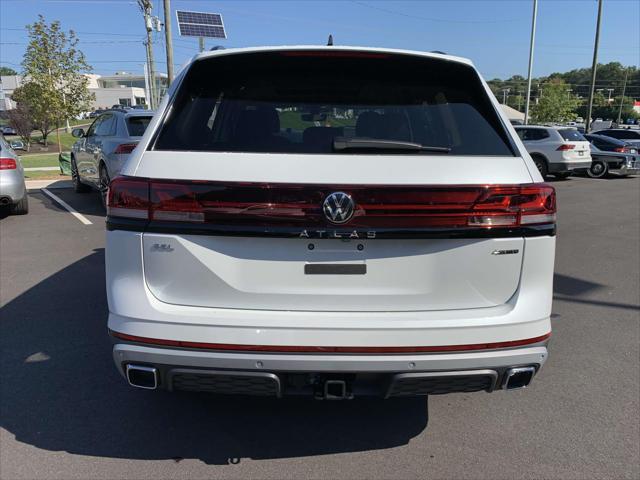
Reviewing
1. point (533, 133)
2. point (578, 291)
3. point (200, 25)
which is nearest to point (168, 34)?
point (200, 25)

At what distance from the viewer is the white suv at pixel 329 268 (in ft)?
7.09

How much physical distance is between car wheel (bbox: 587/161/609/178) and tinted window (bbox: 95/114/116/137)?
55.6ft

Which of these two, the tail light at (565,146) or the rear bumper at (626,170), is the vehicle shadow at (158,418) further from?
the rear bumper at (626,170)

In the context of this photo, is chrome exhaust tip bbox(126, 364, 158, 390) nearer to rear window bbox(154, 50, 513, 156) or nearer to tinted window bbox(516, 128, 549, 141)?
rear window bbox(154, 50, 513, 156)

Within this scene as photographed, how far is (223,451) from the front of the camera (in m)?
2.78

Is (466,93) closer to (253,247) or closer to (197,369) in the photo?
(253,247)

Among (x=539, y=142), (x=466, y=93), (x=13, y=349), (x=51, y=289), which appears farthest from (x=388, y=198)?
(x=539, y=142)

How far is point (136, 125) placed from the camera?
27.9ft

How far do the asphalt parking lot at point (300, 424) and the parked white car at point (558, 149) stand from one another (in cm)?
1388

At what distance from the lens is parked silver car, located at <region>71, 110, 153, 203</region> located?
8.19m

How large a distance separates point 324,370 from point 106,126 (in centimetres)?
858

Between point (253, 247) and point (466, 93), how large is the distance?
1.41 meters

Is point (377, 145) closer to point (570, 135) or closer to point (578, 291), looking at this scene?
point (578, 291)

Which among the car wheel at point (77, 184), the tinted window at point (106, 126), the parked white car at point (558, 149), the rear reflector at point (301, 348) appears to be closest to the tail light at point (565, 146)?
the parked white car at point (558, 149)
